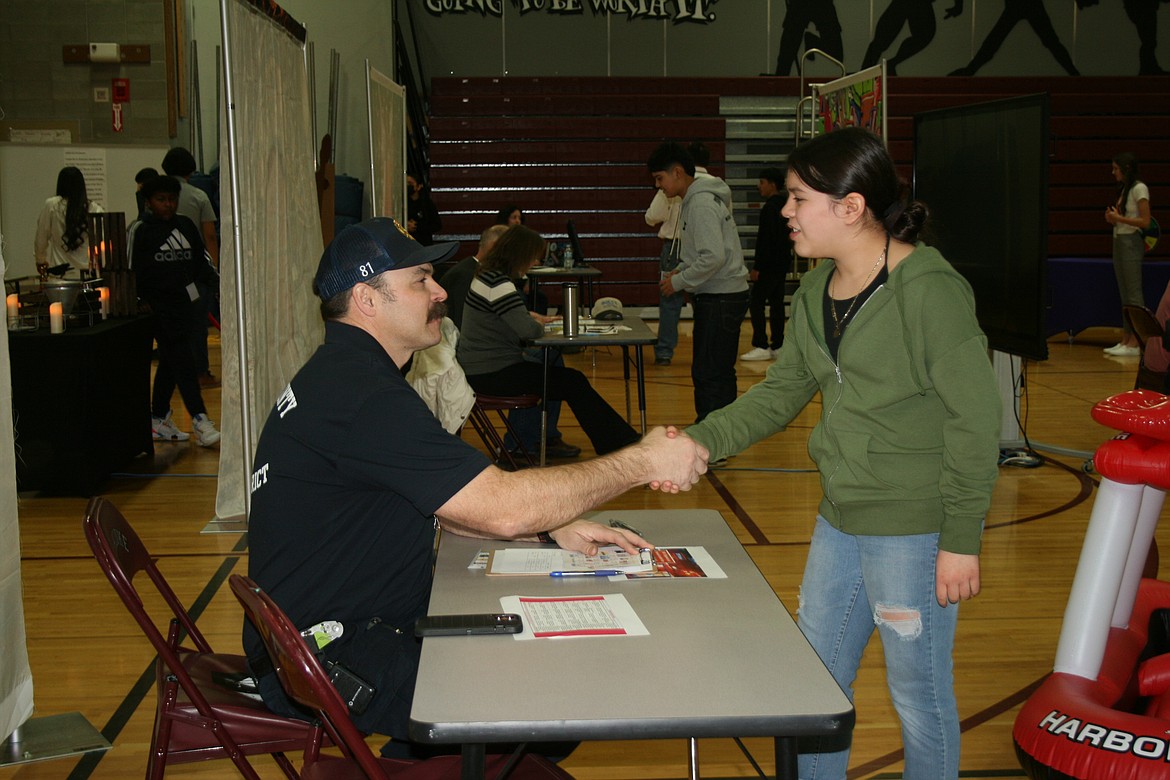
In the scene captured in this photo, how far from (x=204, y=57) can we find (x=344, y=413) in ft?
33.9

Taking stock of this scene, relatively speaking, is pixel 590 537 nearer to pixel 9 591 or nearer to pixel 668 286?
pixel 9 591

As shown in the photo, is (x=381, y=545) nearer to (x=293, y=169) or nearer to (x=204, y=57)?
(x=293, y=169)

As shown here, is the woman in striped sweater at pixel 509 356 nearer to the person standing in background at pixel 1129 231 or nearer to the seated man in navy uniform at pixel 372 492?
the seated man in navy uniform at pixel 372 492

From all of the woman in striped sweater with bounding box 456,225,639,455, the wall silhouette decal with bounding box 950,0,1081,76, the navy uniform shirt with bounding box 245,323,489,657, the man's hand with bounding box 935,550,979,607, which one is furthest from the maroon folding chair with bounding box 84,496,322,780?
the wall silhouette decal with bounding box 950,0,1081,76

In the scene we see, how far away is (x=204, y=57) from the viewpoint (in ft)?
36.6

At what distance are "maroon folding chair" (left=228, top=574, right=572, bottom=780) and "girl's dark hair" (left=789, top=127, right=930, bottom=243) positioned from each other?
1112mm

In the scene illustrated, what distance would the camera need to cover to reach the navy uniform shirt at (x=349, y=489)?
1896 mm

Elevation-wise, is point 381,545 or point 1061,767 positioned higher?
point 381,545

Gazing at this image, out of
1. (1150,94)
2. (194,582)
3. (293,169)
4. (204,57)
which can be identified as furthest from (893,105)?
(194,582)

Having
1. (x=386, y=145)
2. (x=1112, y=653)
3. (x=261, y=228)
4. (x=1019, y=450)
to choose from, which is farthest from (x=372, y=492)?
(x=386, y=145)

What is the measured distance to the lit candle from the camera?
5.31 metres

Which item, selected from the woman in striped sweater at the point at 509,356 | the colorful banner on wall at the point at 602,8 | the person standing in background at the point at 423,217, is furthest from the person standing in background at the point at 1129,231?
the person standing in background at the point at 423,217

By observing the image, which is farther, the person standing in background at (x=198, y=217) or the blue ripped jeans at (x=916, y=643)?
the person standing in background at (x=198, y=217)

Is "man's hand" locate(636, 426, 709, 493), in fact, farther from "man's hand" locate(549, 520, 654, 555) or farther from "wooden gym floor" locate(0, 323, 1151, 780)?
"wooden gym floor" locate(0, 323, 1151, 780)
